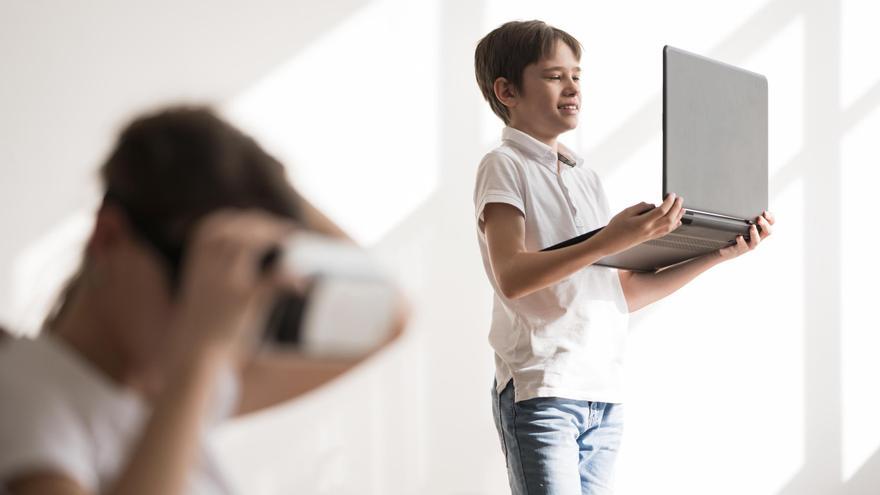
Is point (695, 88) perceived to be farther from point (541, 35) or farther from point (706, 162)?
point (541, 35)

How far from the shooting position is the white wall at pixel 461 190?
2.57m

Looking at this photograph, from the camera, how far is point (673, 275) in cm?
158

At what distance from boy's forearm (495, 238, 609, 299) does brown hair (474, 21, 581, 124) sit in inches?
12.9

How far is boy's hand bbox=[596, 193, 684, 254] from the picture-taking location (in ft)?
4.18

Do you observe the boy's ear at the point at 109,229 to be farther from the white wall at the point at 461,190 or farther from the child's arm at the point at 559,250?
the white wall at the point at 461,190

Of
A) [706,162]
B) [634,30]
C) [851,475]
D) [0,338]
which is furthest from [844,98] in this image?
[0,338]

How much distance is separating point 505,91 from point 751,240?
0.47 metres

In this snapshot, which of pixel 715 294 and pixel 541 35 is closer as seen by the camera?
pixel 541 35

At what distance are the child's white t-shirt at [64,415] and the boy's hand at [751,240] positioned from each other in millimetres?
1163

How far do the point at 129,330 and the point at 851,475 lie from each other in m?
2.92

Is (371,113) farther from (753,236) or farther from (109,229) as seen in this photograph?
(109,229)

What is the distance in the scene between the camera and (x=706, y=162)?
1.42 meters

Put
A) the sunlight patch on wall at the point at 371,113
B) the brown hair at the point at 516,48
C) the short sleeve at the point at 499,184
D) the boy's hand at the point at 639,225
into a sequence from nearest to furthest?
the boy's hand at the point at 639,225 < the short sleeve at the point at 499,184 < the brown hair at the point at 516,48 < the sunlight patch on wall at the point at 371,113

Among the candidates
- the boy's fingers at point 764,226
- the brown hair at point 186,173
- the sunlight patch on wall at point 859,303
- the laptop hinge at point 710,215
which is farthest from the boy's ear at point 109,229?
the sunlight patch on wall at point 859,303
